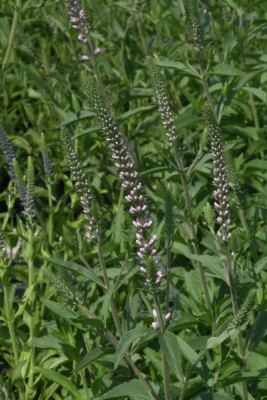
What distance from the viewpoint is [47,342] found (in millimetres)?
3281

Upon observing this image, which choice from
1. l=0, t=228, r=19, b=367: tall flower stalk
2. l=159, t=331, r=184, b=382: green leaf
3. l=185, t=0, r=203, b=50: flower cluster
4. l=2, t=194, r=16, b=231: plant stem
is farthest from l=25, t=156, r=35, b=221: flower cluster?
l=159, t=331, r=184, b=382: green leaf

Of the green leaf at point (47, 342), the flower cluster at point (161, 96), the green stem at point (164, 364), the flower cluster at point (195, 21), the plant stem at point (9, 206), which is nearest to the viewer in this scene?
the green stem at point (164, 364)

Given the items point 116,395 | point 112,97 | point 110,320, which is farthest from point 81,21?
point 116,395

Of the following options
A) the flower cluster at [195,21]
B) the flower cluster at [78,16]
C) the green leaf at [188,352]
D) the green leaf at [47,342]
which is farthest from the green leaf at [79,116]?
the green leaf at [188,352]

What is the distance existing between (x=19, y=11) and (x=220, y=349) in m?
3.05

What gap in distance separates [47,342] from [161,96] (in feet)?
3.98

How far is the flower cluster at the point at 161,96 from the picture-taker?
298 centimetres

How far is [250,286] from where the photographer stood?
2.98 m

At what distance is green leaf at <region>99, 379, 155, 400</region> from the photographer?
266 cm

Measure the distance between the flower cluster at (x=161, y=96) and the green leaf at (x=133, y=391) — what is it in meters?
1.15

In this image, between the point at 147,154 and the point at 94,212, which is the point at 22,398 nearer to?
the point at 94,212

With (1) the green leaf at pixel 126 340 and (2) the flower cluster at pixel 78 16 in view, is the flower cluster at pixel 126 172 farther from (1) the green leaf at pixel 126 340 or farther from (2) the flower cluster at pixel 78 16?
(2) the flower cluster at pixel 78 16

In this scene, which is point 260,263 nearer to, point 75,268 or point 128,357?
point 128,357

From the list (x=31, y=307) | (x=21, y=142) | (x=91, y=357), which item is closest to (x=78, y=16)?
(x=21, y=142)
